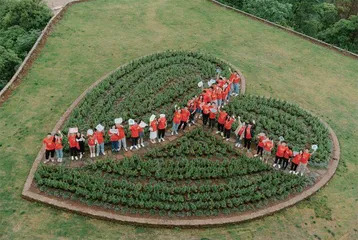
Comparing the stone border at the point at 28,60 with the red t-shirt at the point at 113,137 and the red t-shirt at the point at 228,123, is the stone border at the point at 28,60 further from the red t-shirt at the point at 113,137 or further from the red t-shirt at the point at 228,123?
the red t-shirt at the point at 228,123

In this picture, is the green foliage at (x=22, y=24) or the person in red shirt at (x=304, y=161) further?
the green foliage at (x=22, y=24)

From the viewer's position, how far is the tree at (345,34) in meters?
29.5

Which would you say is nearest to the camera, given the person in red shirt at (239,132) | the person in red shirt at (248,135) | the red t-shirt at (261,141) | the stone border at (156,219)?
the stone border at (156,219)

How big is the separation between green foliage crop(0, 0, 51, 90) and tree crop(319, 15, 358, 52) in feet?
69.2

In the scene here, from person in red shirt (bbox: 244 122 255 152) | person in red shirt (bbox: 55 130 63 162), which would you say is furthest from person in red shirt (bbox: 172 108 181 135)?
person in red shirt (bbox: 55 130 63 162)

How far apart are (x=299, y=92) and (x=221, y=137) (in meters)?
6.53

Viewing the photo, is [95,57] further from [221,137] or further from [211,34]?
[221,137]

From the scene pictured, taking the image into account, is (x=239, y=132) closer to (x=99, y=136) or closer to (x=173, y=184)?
(x=173, y=184)

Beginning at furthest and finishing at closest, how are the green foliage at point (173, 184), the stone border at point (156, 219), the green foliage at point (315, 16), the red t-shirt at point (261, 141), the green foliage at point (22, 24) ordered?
1. the green foliage at point (315, 16)
2. the green foliage at point (22, 24)
3. the red t-shirt at point (261, 141)
4. the green foliage at point (173, 184)
5. the stone border at point (156, 219)

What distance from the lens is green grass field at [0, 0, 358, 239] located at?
12.5m

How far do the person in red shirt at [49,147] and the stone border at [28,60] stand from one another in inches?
211

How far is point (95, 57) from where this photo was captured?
21.6m

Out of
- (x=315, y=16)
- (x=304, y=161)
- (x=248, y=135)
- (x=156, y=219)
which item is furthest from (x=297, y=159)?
(x=315, y=16)

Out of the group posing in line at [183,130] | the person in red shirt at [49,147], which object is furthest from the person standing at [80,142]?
the person in red shirt at [49,147]
